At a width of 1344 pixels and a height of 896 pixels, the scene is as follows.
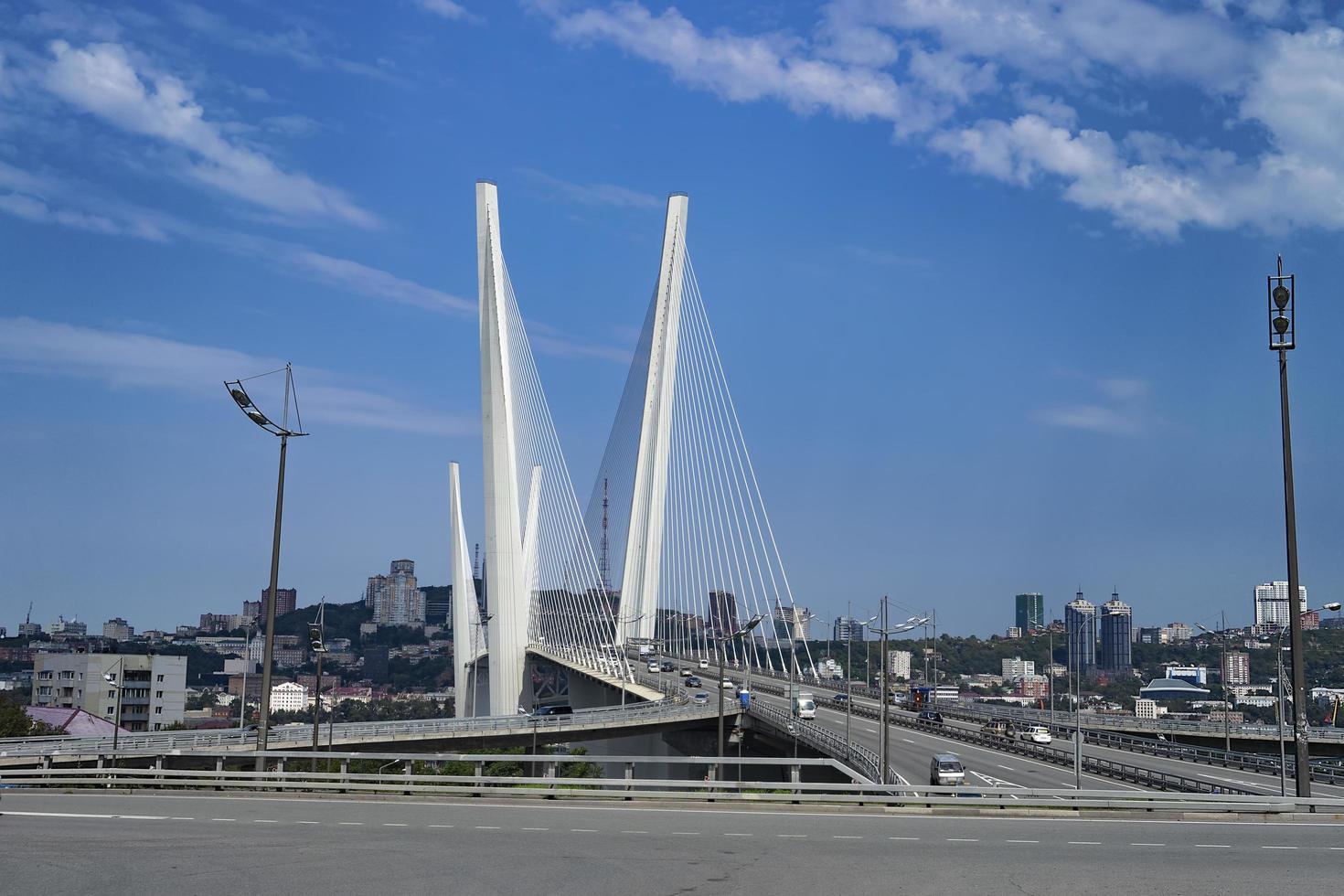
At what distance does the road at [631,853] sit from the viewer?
13852 mm

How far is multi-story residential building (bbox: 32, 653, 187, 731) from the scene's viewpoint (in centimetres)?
13400

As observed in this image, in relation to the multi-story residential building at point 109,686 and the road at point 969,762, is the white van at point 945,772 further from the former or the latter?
the multi-story residential building at point 109,686

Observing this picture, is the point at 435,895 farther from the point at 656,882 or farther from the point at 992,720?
the point at 992,720

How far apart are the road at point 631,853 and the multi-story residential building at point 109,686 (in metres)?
121

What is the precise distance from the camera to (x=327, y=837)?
1794 cm

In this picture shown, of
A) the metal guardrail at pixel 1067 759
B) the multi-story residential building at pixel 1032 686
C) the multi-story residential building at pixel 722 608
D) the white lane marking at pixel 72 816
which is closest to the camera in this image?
the white lane marking at pixel 72 816

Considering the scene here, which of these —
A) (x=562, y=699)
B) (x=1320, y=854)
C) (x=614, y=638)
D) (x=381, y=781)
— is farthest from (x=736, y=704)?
(x=1320, y=854)

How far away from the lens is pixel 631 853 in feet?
53.9

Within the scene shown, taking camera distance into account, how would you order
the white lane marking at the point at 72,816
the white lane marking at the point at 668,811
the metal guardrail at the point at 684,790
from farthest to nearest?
the metal guardrail at the point at 684,790, the white lane marking at the point at 72,816, the white lane marking at the point at 668,811

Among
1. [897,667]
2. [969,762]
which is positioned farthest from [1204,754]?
[897,667]

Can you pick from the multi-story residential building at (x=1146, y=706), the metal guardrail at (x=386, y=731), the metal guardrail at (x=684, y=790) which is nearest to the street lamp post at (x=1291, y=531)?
the metal guardrail at (x=684, y=790)

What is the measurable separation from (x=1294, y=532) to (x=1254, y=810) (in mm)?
4782

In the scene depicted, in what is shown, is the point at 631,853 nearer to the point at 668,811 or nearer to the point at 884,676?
the point at 668,811

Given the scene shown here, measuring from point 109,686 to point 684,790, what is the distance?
4775 inches
